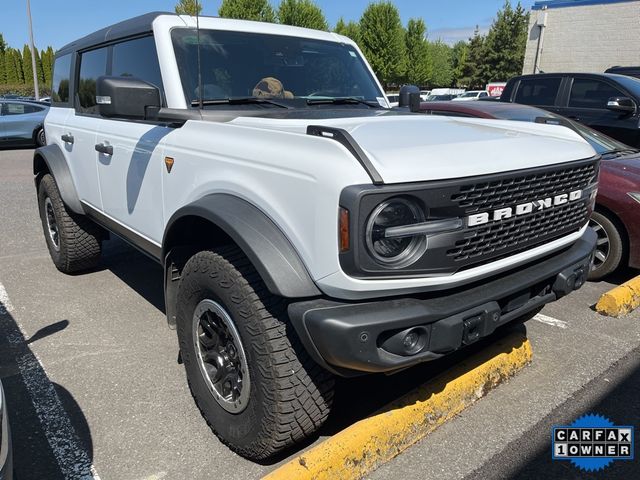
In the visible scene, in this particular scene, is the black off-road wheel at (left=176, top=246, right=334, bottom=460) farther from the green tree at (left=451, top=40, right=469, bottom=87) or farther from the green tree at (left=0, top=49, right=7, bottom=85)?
the green tree at (left=451, top=40, right=469, bottom=87)

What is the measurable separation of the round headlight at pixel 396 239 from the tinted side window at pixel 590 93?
717 centimetres

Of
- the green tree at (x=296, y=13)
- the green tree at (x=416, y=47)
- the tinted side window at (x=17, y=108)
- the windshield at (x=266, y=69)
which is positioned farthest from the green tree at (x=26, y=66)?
the windshield at (x=266, y=69)

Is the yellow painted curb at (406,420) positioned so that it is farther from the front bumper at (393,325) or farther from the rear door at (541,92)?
the rear door at (541,92)

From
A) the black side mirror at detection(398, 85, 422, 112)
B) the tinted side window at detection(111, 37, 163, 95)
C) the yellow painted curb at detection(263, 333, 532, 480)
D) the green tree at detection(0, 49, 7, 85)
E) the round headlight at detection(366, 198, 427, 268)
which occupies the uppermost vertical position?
the green tree at detection(0, 49, 7, 85)

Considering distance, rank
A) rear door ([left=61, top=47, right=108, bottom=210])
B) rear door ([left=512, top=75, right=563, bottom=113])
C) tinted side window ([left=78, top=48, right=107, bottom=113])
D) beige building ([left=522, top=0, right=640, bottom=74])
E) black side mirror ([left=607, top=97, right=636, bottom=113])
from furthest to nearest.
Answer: beige building ([left=522, top=0, right=640, bottom=74]), rear door ([left=512, top=75, right=563, bottom=113]), black side mirror ([left=607, top=97, right=636, bottom=113]), tinted side window ([left=78, top=48, right=107, bottom=113]), rear door ([left=61, top=47, right=108, bottom=210])

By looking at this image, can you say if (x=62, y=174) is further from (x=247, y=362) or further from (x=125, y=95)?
(x=247, y=362)

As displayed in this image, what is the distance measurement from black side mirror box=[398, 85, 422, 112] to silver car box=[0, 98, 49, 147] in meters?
14.3

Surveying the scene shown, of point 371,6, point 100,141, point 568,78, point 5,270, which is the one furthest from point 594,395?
point 371,6

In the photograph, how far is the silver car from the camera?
15.5m

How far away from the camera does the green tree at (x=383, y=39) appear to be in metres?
46.8

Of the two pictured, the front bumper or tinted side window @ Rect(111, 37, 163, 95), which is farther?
tinted side window @ Rect(111, 37, 163, 95)

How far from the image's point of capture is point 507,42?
50844 millimetres

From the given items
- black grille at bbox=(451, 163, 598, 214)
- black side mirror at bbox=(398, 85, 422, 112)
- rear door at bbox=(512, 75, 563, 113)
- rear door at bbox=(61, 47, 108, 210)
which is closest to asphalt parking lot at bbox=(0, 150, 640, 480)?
rear door at bbox=(61, 47, 108, 210)

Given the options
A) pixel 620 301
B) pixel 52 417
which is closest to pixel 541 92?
pixel 620 301
